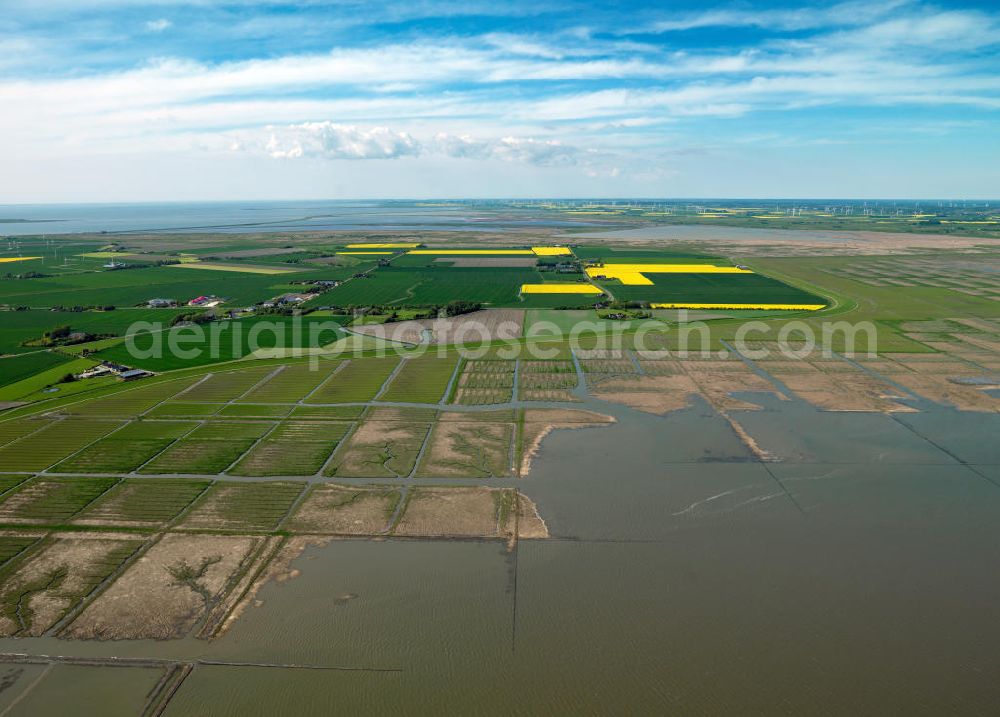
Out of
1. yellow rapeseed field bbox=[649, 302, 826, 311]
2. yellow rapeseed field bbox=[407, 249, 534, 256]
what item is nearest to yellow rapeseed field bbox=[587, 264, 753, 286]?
yellow rapeseed field bbox=[649, 302, 826, 311]

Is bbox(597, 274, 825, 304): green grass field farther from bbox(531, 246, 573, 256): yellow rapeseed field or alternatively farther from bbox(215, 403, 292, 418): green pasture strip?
bbox(215, 403, 292, 418): green pasture strip

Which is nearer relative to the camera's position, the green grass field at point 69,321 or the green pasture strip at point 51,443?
the green pasture strip at point 51,443

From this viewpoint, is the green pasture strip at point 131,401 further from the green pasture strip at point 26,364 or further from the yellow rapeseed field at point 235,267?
the yellow rapeseed field at point 235,267

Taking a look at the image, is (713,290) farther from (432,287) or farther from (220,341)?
(220,341)

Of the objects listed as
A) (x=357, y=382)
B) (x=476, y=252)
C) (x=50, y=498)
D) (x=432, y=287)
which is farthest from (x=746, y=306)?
(x=476, y=252)

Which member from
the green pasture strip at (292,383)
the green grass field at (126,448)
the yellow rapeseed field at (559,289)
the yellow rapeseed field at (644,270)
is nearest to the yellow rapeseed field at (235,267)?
the yellow rapeseed field at (559,289)
